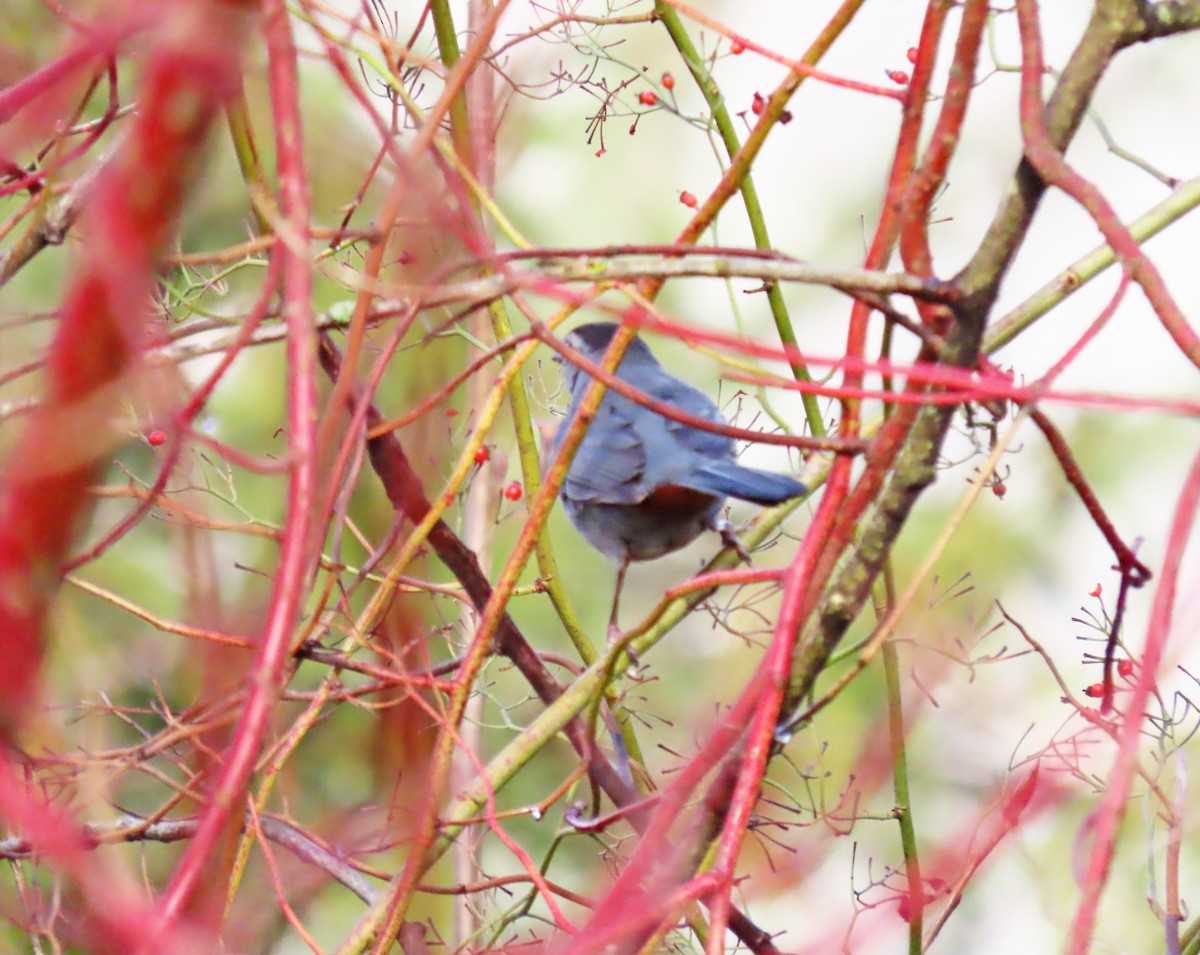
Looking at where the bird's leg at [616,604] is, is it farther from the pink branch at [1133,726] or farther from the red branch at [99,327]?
the red branch at [99,327]

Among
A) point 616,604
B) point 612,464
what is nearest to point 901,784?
point 616,604

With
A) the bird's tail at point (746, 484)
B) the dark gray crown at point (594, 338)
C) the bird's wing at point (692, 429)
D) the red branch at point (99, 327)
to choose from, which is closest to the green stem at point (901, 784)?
the bird's tail at point (746, 484)

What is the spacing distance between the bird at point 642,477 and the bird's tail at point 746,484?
0.01m

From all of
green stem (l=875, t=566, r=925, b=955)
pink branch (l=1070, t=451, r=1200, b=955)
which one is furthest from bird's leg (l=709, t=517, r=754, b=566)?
pink branch (l=1070, t=451, r=1200, b=955)

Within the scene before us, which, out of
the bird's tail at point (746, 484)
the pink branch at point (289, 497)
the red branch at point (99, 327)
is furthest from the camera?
the bird's tail at point (746, 484)

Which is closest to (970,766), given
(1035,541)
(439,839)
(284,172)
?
(1035,541)

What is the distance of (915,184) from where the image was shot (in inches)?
35.7

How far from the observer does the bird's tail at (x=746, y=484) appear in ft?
5.84

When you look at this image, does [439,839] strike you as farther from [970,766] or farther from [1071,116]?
[970,766]

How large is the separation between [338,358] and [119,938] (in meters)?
0.89

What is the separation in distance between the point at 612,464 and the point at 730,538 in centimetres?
60

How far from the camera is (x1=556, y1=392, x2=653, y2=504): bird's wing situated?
104 inches

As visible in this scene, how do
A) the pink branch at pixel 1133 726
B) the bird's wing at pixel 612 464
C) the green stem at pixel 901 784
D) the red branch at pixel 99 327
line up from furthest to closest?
the bird's wing at pixel 612 464 → the green stem at pixel 901 784 → the pink branch at pixel 1133 726 → the red branch at pixel 99 327

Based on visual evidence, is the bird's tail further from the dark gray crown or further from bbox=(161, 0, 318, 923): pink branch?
bbox=(161, 0, 318, 923): pink branch
